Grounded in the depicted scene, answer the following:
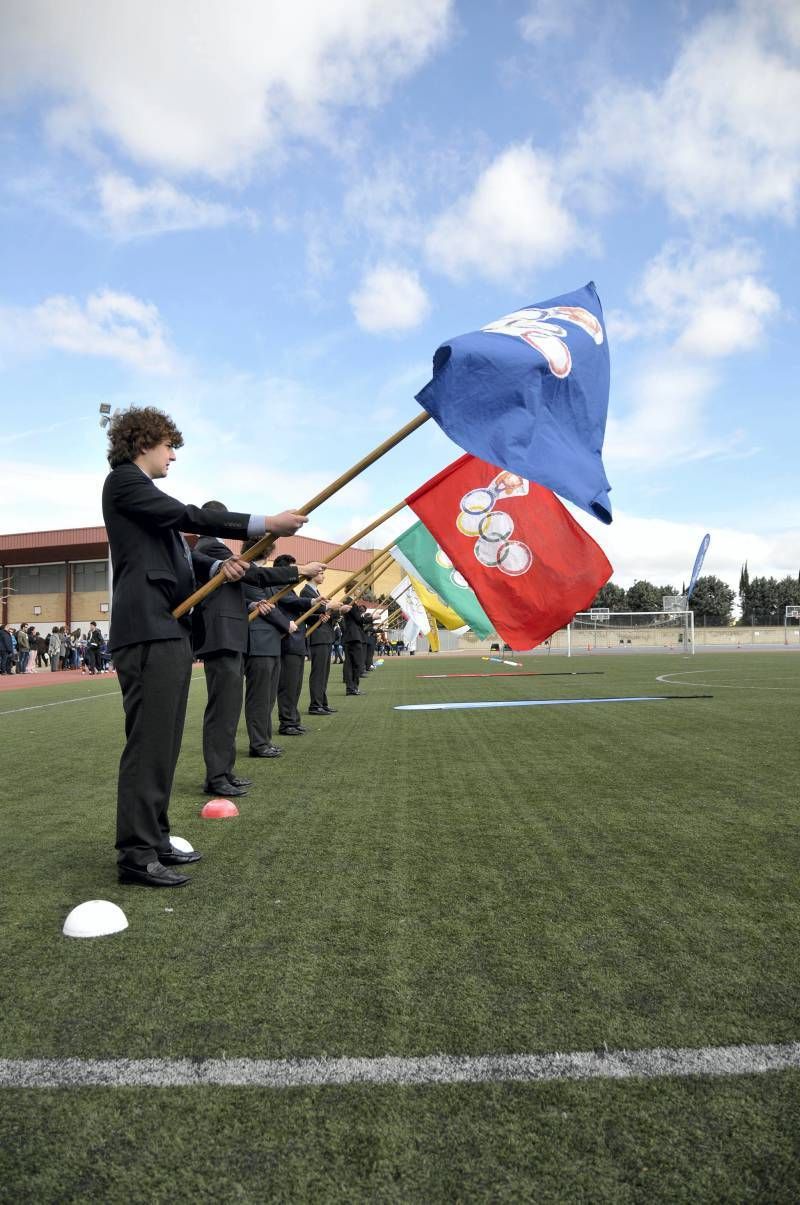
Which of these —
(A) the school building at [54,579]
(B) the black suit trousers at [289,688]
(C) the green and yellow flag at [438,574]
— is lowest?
(B) the black suit trousers at [289,688]

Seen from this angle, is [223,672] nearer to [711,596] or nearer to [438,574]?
[438,574]

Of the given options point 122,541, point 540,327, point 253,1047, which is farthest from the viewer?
point 540,327

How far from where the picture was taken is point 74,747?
29.2 feet

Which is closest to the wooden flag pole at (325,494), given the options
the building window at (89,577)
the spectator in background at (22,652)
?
the spectator in background at (22,652)

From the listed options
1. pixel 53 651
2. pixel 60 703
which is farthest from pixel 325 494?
pixel 53 651

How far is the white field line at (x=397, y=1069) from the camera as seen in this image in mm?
2061

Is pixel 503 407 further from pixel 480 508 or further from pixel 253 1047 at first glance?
pixel 253 1047

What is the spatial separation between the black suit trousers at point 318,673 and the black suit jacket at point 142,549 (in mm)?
7956

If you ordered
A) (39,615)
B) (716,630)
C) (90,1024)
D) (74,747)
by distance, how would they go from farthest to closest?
(716,630), (39,615), (74,747), (90,1024)

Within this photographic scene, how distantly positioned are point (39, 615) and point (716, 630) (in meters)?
48.4

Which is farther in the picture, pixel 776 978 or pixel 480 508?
pixel 480 508

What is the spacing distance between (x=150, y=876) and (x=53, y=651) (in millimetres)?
37655

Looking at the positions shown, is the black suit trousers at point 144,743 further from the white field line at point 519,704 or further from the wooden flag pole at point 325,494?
the white field line at point 519,704

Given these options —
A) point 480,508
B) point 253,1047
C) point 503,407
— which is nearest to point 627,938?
point 253,1047
